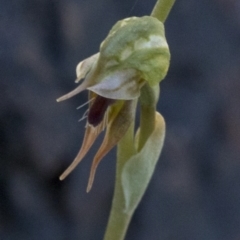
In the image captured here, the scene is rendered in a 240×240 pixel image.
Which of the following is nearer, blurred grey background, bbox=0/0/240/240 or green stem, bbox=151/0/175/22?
green stem, bbox=151/0/175/22

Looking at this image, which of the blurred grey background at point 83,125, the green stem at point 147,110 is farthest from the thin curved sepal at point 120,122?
the blurred grey background at point 83,125

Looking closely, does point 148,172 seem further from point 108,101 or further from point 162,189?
point 162,189

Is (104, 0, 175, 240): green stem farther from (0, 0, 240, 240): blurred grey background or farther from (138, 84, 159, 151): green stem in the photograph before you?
(0, 0, 240, 240): blurred grey background

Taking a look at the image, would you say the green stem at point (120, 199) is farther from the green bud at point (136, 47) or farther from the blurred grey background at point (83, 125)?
the blurred grey background at point (83, 125)

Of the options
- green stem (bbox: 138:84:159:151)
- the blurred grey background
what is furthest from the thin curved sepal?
the blurred grey background

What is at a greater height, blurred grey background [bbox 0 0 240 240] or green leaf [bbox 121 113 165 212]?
green leaf [bbox 121 113 165 212]

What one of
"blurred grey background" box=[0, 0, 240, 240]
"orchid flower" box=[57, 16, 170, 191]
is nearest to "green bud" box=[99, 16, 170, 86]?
"orchid flower" box=[57, 16, 170, 191]

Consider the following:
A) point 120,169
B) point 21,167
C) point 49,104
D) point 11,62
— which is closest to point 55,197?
point 21,167

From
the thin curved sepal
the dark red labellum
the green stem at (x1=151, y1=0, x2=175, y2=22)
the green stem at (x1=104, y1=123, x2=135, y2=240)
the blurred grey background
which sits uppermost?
the green stem at (x1=151, y1=0, x2=175, y2=22)
